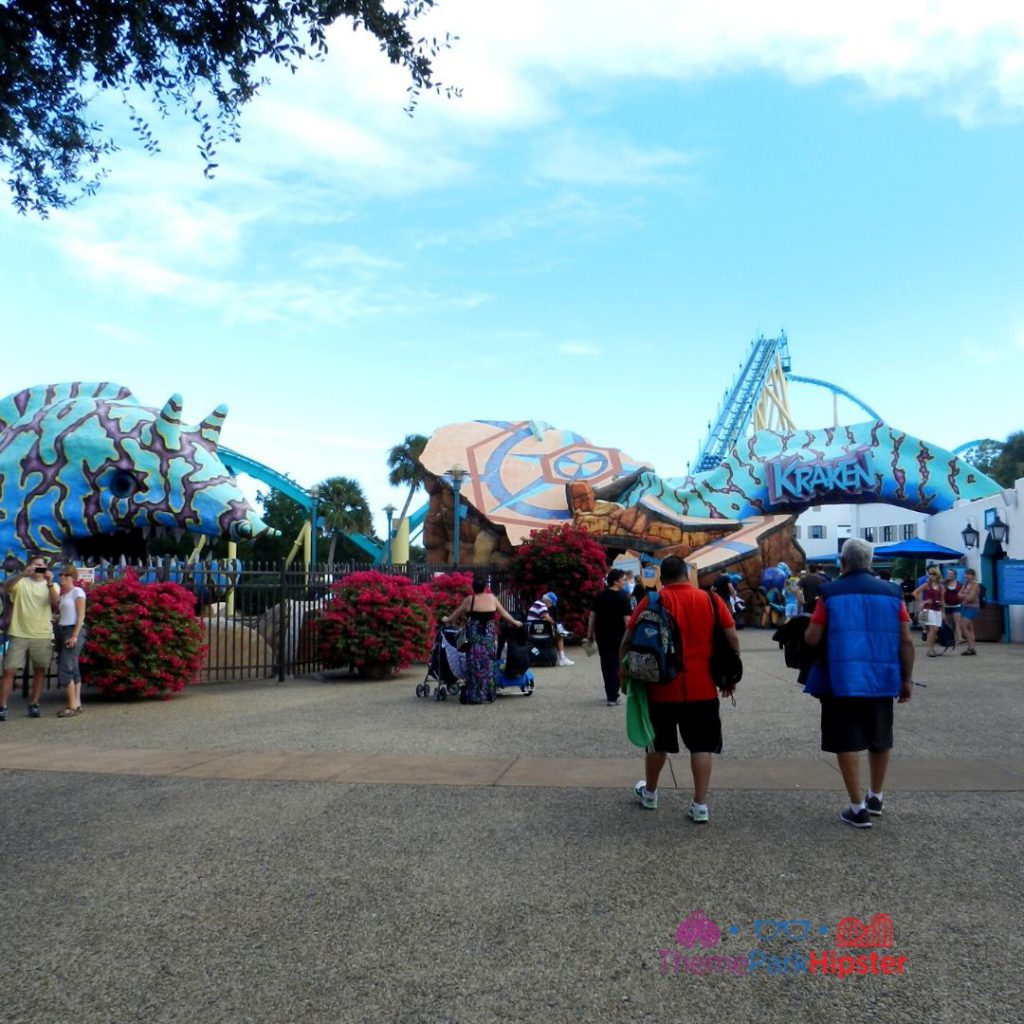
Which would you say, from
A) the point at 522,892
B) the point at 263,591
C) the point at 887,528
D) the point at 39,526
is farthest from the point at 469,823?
the point at 887,528

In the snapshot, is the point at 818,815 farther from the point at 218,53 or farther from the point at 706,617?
the point at 218,53

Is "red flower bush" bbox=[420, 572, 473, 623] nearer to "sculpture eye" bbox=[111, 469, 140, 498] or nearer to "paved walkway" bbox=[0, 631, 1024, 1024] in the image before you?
"sculpture eye" bbox=[111, 469, 140, 498]

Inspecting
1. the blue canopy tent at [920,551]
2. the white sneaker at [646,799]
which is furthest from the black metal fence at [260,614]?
the blue canopy tent at [920,551]

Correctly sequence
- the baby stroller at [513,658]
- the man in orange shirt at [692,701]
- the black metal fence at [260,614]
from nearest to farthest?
the man in orange shirt at [692,701] < the baby stroller at [513,658] < the black metal fence at [260,614]

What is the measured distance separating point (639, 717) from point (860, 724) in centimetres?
119

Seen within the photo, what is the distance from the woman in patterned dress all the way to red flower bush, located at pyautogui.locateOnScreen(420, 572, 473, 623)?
3.25 m

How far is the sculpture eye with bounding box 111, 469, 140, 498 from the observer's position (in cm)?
1564

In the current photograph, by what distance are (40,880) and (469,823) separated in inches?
83.1

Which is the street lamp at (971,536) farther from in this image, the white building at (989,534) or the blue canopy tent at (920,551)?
the blue canopy tent at (920,551)

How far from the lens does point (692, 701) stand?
16.1 feet

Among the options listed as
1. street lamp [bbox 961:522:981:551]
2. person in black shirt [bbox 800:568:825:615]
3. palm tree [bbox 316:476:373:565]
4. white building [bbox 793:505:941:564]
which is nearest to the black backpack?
person in black shirt [bbox 800:568:825:615]

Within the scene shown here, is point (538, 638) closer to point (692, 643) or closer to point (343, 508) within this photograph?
point (692, 643)

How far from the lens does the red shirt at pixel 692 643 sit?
493 cm

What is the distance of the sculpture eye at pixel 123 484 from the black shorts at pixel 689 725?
517 inches
